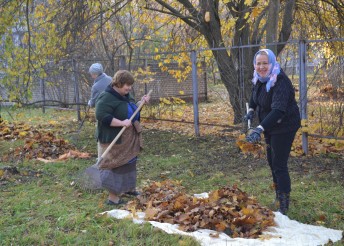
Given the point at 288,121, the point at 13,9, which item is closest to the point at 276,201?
the point at 288,121

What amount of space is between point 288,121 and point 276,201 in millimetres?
954

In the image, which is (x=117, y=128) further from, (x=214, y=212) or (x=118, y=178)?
(x=214, y=212)

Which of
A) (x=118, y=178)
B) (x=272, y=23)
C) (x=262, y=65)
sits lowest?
(x=118, y=178)

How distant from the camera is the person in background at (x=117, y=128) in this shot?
5.14 metres

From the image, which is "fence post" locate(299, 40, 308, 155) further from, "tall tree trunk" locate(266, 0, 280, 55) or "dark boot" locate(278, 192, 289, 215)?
Answer: "dark boot" locate(278, 192, 289, 215)

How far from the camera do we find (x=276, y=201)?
16.5 feet

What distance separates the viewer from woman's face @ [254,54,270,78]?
4590mm

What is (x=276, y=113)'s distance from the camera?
175 inches

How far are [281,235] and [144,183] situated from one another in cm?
263

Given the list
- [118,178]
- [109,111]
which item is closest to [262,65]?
[109,111]

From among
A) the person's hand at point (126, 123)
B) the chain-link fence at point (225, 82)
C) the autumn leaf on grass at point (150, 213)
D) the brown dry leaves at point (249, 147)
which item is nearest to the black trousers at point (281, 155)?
the autumn leaf on grass at point (150, 213)

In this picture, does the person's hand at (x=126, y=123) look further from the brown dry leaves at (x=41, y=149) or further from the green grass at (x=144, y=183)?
the brown dry leaves at (x=41, y=149)

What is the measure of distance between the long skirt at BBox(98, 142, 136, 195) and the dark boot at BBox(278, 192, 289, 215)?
171 centimetres

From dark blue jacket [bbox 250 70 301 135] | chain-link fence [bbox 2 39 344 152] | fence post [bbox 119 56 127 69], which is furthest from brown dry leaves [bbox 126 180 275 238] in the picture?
fence post [bbox 119 56 127 69]
